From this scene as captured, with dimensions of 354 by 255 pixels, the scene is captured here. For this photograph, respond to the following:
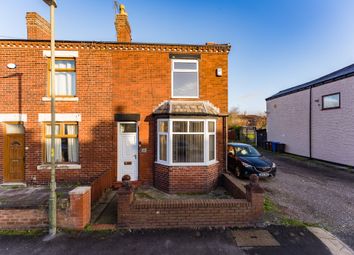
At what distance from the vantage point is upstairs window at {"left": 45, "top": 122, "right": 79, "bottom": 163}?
26.0 feet

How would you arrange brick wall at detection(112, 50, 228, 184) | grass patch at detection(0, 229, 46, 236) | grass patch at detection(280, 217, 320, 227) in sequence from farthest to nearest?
1. brick wall at detection(112, 50, 228, 184)
2. grass patch at detection(280, 217, 320, 227)
3. grass patch at detection(0, 229, 46, 236)

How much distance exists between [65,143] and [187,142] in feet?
17.2

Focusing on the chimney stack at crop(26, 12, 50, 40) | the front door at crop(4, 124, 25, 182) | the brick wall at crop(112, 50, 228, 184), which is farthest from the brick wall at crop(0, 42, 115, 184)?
the chimney stack at crop(26, 12, 50, 40)

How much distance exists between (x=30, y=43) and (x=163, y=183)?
8.01 meters

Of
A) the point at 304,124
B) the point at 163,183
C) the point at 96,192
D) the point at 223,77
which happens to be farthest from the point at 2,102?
the point at 304,124

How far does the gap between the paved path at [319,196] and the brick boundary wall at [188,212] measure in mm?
1801

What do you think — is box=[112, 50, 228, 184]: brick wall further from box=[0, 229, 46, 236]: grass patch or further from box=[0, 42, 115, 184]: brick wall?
box=[0, 229, 46, 236]: grass patch

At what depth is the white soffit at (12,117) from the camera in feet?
25.1

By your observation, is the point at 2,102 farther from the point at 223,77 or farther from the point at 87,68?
the point at 223,77

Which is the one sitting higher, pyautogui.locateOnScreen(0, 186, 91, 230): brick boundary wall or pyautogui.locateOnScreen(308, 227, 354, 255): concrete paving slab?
pyautogui.locateOnScreen(0, 186, 91, 230): brick boundary wall

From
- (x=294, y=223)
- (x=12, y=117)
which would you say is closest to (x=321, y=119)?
(x=294, y=223)

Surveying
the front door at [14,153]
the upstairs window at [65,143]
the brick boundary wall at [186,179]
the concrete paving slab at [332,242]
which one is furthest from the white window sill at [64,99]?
the concrete paving slab at [332,242]

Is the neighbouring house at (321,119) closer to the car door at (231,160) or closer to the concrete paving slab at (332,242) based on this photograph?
the car door at (231,160)

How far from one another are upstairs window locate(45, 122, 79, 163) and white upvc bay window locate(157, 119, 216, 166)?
Answer: 393cm
